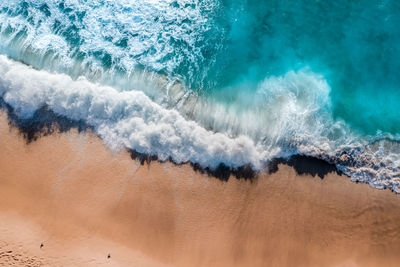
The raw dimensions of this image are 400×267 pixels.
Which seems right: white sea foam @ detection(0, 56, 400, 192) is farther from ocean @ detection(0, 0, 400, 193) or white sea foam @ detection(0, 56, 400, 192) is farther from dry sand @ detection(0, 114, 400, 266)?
dry sand @ detection(0, 114, 400, 266)

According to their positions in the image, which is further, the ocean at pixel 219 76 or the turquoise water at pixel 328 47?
the turquoise water at pixel 328 47

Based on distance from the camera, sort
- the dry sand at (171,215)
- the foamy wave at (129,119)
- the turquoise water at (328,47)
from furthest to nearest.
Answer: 1. the turquoise water at (328,47)
2. the foamy wave at (129,119)
3. the dry sand at (171,215)

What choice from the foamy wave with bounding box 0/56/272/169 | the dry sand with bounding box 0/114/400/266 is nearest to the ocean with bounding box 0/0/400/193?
the foamy wave with bounding box 0/56/272/169

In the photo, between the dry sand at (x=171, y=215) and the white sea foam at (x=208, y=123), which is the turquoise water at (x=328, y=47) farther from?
the dry sand at (x=171, y=215)

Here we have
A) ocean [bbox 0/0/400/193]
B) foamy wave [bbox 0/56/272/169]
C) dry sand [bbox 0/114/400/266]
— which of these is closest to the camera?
dry sand [bbox 0/114/400/266]


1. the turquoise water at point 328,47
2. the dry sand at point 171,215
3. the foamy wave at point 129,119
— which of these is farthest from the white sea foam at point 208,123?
the turquoise water at point 328,47
